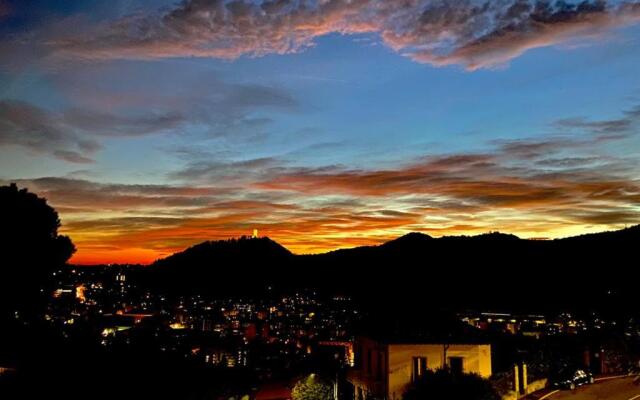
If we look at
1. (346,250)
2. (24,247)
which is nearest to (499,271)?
(346,250)

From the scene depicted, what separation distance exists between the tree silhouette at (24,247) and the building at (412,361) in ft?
41.8

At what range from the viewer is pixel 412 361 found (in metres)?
19.4

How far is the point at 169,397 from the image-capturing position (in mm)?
12891

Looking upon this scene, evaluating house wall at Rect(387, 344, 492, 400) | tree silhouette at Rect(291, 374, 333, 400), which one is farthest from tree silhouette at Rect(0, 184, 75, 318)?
house wall at Rect(387, 344, 492, 400)

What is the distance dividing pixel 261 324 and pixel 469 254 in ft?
57.2

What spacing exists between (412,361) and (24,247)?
1420cm

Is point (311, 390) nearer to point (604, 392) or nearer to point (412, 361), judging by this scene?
point (412, 361)

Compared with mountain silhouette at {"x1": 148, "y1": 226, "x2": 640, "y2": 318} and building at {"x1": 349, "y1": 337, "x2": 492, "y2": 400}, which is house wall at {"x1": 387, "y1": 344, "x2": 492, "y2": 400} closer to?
building at {"x1": 349, "y1": 337, "x2": 492, "y2": 400}

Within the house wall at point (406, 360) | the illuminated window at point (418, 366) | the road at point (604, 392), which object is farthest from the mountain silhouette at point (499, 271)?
the illuminated window at point (418, 366)

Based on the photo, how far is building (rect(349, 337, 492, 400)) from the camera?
19.3 metres

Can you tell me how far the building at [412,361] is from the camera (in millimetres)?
19297

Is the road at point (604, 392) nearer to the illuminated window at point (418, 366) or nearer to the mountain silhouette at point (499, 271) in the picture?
the illuminated window at point (418, 366)

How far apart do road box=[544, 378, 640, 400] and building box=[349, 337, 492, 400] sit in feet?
9.09

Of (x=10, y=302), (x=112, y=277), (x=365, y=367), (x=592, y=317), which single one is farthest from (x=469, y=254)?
(x=112, y=277)
